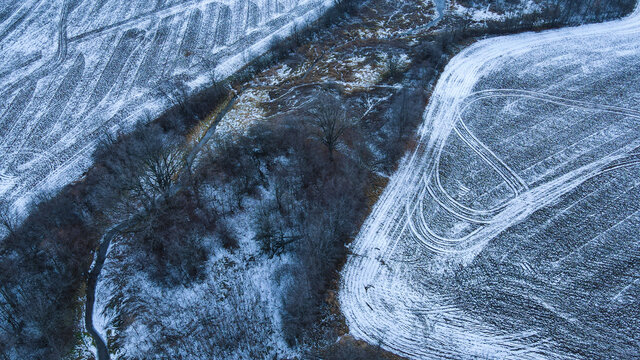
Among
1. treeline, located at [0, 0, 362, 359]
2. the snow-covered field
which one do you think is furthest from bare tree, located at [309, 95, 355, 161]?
the snow-covered field

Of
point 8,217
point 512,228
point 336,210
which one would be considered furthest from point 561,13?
point 8,217

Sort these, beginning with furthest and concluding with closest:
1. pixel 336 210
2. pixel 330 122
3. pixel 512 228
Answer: pixel 330 122, pixel 336 210, pixel 512 228

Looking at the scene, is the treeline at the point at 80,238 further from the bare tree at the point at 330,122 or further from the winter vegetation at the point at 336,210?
the bare tree at the point at 330,122

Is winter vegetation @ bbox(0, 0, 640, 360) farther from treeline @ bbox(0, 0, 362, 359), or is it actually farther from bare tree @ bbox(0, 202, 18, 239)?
bare tree @ bbox(0, 202, 18, 239)

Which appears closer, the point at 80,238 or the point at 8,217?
the point at 80,238

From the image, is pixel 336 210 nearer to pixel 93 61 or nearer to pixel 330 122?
pixel 330 122
